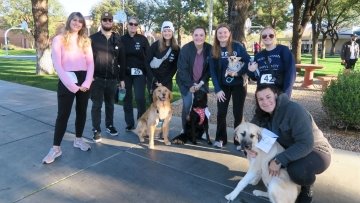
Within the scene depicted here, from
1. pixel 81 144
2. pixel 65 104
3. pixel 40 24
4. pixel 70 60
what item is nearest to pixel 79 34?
pixel 70 60

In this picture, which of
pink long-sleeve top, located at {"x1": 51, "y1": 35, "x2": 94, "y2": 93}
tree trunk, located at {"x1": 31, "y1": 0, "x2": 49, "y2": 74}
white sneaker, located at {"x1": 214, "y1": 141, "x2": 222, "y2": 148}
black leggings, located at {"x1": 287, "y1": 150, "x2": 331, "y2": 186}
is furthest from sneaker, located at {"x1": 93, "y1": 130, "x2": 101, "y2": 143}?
tree trunk, located at {"x1": 31, "y1": 0, "x2": 49, "y2": 74}

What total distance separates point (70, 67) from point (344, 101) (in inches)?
191

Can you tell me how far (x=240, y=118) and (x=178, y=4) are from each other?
37244 mm

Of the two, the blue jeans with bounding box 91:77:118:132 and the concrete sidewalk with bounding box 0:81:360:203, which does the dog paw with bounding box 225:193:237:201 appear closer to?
the concrete sidewalk with bounding box 0:81:360:203

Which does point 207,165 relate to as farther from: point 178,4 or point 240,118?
point 178,4

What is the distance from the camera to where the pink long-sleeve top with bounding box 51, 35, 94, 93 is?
441 cm

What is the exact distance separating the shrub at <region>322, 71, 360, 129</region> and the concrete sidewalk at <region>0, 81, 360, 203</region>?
1.18m

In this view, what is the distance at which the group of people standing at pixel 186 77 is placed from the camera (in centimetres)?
335

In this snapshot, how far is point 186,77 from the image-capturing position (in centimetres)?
531

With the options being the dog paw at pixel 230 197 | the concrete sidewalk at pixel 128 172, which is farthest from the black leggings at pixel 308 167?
the dog paw at pixel 230 197

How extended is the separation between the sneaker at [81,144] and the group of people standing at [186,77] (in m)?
0.02

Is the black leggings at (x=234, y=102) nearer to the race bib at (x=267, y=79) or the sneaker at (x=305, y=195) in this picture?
the race bib at (x=267, y=79)

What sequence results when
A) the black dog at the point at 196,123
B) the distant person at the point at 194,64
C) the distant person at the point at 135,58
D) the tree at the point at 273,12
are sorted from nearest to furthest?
the distant person at the point at 194,64, the black dog at the point at 196,123, the distant person at the point at 135,58, the tree at the point at 273,12

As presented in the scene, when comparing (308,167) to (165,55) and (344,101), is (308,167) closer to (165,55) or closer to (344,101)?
(165,55)
